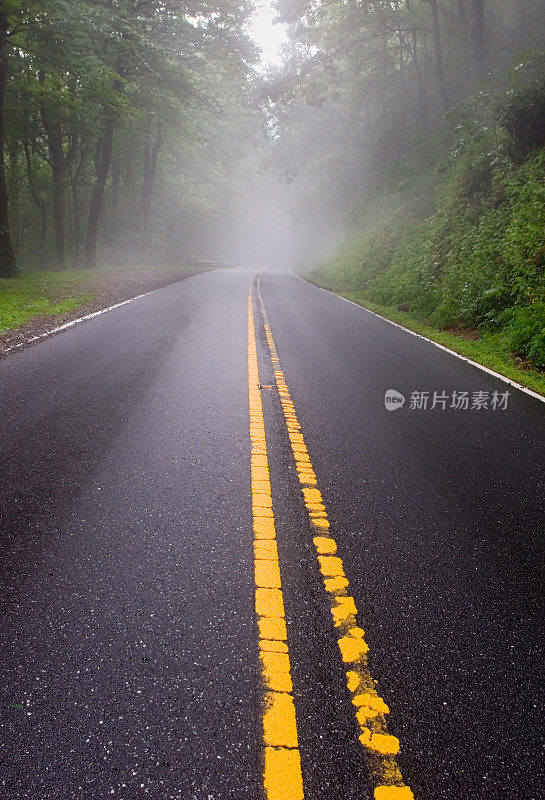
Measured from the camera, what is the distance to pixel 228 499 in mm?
2949

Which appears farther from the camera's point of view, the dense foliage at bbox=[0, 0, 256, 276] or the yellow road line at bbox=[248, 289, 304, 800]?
the dense foliage at bbox=[0, 0, 256, 276]

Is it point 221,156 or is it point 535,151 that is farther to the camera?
point 221,156

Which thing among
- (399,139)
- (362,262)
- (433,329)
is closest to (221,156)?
(399,139)

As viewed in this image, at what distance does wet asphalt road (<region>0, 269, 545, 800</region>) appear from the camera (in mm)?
1424

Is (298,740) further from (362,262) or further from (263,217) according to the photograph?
(263,217)

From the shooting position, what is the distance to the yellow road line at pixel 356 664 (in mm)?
1390

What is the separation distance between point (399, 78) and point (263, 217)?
194 ft

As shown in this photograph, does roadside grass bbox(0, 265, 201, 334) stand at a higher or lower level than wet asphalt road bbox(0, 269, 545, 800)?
higher

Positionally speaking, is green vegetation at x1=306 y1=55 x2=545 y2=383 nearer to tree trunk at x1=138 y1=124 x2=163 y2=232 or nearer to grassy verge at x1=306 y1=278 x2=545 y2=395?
grassy verge at x1=306 y1=278 x2=545 y2=395

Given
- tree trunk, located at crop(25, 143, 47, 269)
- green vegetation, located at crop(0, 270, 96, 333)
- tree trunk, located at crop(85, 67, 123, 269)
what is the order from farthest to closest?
tree trunk, located at crop(25, 143, 47, 269) → tree trunk, located at crop(85, 67, 123, 269) → green vegetation, located at crop(0, 270, 96, 333)

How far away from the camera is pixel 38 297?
1145 centimetres

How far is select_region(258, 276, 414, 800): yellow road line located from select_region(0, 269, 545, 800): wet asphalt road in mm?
40

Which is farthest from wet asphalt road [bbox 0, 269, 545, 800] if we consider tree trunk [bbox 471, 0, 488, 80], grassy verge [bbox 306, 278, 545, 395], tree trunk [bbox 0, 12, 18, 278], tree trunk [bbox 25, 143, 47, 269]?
tree trunk [bbox 25, 143, 47, 269]

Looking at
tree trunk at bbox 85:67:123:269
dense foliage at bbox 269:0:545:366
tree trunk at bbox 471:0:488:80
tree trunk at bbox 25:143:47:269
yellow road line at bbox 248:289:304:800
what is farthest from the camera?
tree trunk at bbox 25:143:47:269
